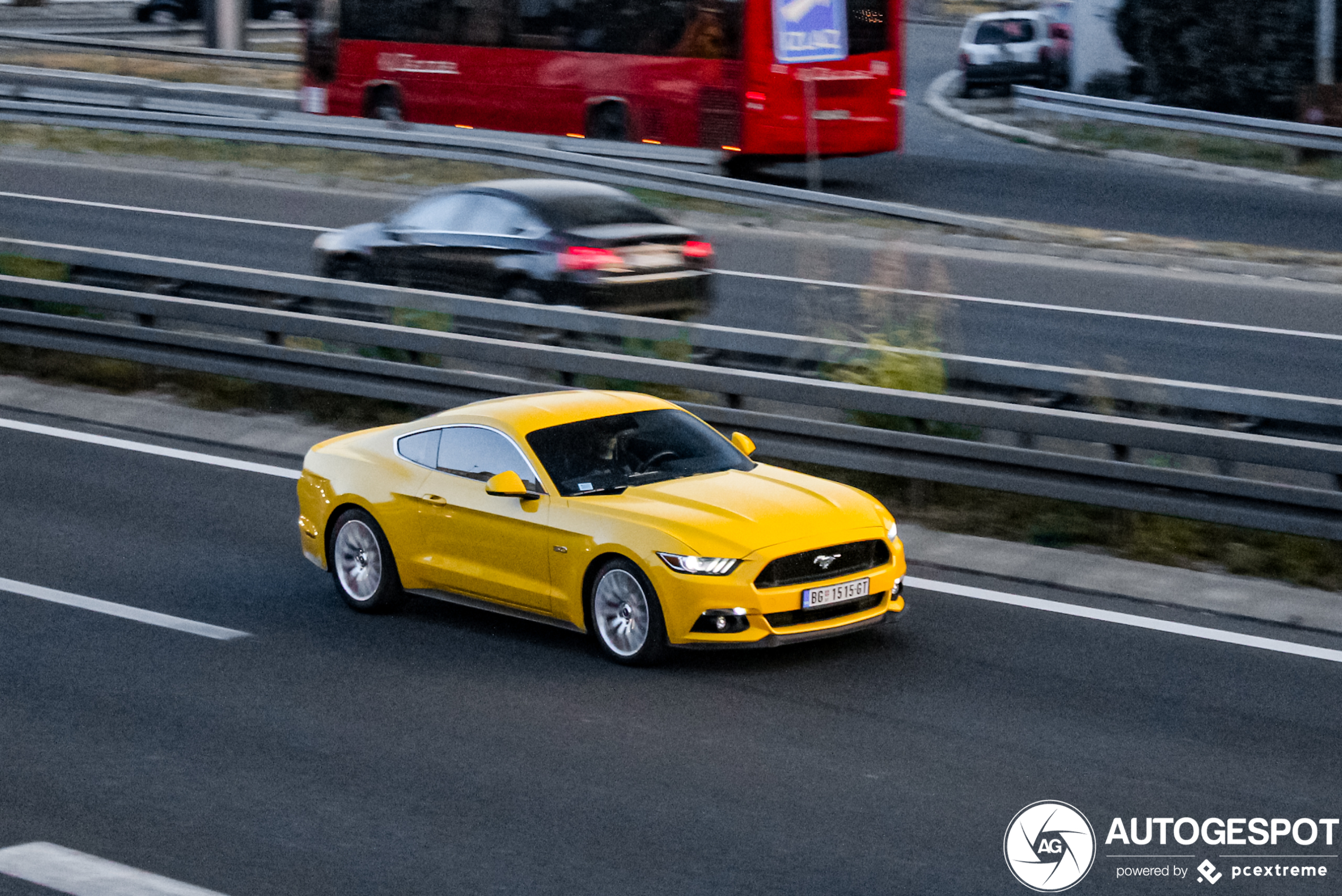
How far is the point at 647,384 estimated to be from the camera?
46.5 ft

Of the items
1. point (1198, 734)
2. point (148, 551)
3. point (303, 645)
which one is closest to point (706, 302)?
point (148, 551)

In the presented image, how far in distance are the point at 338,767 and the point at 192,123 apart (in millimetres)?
25905

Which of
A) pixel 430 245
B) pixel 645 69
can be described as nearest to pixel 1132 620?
pixel 430 245

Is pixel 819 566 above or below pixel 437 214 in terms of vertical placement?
below

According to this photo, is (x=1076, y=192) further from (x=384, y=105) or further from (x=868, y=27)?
(x=384, y=105)

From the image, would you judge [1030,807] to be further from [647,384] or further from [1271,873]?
[647,384]

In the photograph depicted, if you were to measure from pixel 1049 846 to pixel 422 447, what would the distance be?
4730 mm

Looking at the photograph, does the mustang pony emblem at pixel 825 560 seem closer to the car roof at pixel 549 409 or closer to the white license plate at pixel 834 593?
the white license plate at pixel 834 593

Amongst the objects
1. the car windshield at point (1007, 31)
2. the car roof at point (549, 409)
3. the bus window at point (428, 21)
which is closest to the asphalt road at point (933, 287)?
the bus window at point (428, 21)

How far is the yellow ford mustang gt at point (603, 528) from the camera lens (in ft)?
29.0

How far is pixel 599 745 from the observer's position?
25.9 ft

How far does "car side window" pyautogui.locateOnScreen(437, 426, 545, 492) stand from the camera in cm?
973

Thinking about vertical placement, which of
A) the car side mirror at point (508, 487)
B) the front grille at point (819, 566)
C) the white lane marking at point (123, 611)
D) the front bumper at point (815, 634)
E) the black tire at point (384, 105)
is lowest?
the white lane marking at point (123, 611)

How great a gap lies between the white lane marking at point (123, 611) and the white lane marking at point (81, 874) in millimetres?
2935
